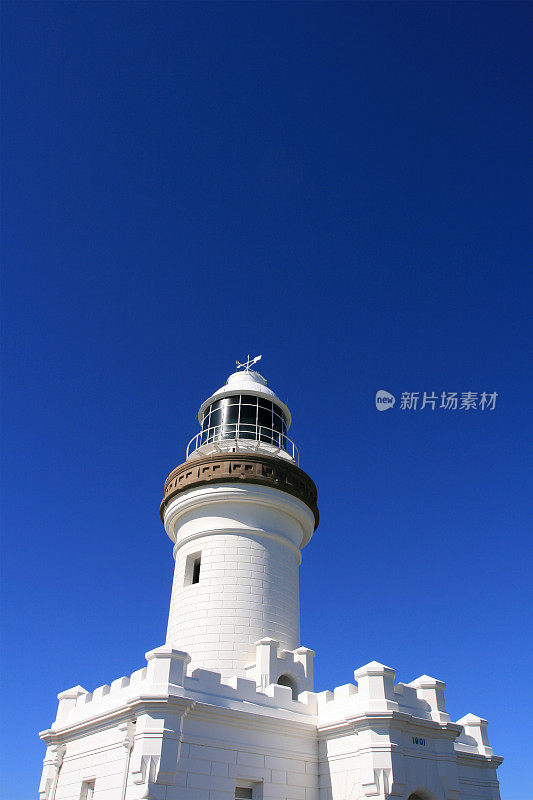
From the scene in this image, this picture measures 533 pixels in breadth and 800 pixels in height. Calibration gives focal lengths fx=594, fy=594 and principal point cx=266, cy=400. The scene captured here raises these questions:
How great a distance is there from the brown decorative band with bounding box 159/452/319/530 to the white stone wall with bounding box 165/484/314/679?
27cm

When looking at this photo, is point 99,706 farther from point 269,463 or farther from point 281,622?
point 269,463

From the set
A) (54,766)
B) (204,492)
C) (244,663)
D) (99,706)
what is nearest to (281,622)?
(244,663)

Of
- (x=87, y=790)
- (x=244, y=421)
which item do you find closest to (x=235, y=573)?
(x=244, y=421)

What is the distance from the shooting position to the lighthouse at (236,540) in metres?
17.4

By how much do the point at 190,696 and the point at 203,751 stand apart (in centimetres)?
114

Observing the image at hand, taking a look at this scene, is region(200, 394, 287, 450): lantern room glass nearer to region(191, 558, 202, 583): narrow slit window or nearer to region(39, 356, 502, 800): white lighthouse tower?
region(39, 356, 502, 800): white lighthouse tower

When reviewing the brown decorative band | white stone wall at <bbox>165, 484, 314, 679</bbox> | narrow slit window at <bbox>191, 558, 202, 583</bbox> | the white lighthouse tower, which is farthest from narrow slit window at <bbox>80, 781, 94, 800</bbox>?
the brown decorative band

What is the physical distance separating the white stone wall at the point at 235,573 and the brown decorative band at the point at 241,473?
272 mm

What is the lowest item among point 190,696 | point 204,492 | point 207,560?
point 190,696

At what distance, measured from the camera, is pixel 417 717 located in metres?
14.1

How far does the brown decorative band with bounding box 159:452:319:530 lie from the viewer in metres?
19.0

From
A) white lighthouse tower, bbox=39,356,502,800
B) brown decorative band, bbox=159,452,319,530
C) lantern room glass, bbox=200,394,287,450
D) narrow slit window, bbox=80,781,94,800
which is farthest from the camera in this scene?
lantern room glass, bbox=200,394,287,450

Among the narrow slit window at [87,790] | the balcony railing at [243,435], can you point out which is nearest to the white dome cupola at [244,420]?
the balcony railing at [243,435]

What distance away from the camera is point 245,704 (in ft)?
45.1
